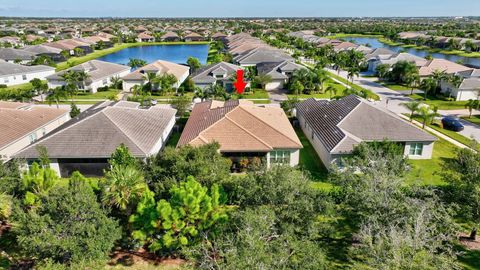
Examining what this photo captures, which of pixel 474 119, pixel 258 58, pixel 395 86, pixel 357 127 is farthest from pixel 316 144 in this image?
pixel 258 58

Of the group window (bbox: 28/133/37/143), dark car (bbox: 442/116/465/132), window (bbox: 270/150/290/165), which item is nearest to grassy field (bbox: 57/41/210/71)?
window (bbox: 28/133/37/143)

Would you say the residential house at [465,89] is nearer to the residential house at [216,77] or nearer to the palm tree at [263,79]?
the palm tree at [263,79]

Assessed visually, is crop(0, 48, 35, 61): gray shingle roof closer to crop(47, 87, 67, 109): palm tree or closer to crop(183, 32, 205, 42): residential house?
crop(47, 87, 67, 109): palm tree

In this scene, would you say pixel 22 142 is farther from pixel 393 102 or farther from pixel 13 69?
pixel 393 102

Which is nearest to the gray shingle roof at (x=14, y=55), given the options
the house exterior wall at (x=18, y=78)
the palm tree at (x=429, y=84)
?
the house exterior wall at (x=18, y=78)

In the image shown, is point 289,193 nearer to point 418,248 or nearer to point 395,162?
point 418,248

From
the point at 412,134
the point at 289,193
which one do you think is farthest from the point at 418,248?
the point at 412,134
